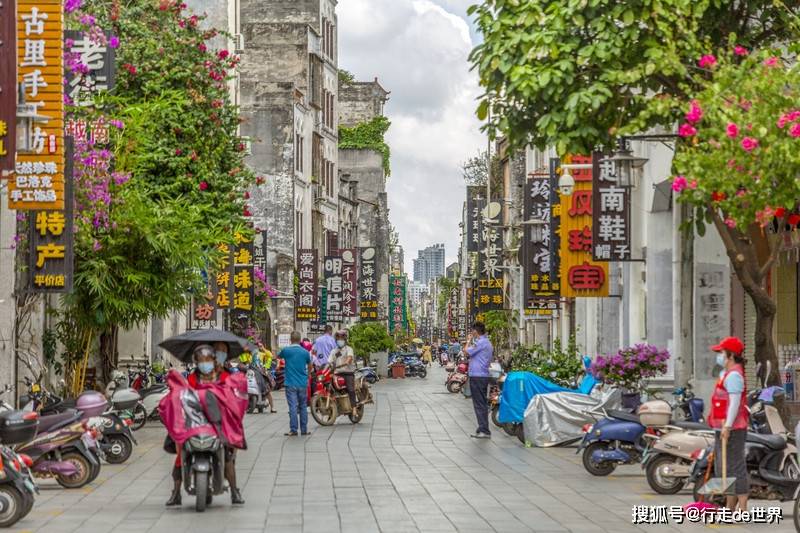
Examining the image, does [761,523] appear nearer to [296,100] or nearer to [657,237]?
[657,237]

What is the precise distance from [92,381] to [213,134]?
692cm

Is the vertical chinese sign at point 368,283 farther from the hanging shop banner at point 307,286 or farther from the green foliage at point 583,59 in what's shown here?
the green foliage at point 583,59

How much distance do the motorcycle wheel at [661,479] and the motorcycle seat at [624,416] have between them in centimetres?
192

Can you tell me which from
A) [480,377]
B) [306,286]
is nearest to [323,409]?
[480,377]

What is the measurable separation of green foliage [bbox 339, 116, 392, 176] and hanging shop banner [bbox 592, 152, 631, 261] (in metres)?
84.4

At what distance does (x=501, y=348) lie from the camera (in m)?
73.0

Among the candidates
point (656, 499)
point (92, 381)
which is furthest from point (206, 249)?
point (656, 499)

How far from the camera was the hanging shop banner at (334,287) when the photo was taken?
7675 cm

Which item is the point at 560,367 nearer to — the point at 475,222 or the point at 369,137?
the point at 475,222

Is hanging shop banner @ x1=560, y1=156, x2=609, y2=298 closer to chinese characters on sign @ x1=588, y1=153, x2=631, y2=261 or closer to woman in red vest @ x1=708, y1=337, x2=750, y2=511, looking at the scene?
chinese characters on sign @ x1=588, y1=153, x2=631, y2=261

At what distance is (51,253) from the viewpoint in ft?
77.8

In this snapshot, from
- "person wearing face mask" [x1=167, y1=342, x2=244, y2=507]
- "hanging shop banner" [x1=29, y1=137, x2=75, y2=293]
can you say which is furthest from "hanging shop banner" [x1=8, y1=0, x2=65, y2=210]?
"person wearing face mask" [x1=167, y1=342, x2=244, y2=507]

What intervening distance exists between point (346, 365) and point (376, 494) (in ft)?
46.1

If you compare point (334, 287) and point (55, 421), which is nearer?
point (55, 421)
